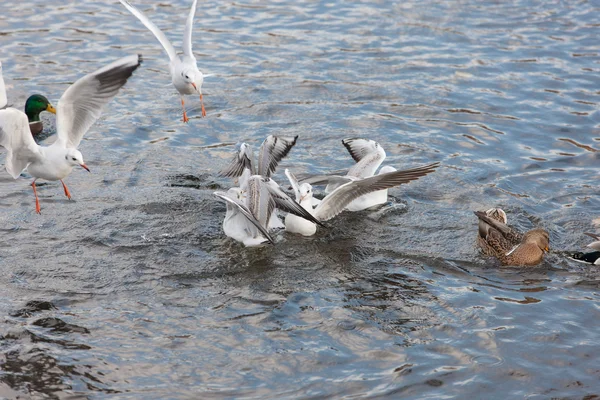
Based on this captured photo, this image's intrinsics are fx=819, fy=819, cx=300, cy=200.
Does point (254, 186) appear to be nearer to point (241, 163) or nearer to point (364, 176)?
point (241, 163)

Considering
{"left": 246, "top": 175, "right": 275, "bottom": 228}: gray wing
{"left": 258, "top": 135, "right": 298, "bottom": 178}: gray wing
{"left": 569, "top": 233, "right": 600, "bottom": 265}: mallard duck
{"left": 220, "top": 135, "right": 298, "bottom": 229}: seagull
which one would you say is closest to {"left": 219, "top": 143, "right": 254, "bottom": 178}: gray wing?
{"left": 220, "top": 135, "right": 298, "bottom": 229}: seagull

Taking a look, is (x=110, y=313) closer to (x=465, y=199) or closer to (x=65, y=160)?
(x=65, y=160)

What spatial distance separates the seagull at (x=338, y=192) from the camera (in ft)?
31.4

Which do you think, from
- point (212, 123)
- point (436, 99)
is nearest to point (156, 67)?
point (212, 123)

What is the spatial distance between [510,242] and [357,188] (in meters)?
1.88

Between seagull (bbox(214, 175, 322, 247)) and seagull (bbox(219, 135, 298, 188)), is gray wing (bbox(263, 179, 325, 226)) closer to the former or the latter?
seagull (bbox(214, 175, 322, 247))

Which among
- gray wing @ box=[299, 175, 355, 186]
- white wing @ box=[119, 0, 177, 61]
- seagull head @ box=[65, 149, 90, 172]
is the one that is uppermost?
white wing @ box=[119, 0, 177, 61]

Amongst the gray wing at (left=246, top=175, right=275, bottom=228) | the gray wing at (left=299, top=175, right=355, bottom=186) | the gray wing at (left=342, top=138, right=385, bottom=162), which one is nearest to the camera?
the gray wing at (left=246, top=175, right=275, bottom=228)

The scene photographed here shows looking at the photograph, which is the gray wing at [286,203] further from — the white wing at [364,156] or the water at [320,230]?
the white wing at [364,156]

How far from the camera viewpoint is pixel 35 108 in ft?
41.3

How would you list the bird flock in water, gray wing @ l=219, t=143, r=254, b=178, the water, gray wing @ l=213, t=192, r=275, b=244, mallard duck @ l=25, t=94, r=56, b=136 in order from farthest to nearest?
mallard duck @ l=25, t=94, r=56, b=136 < gray wing @ l=219, t=143, r=254, b=178 < gray wing @ l=213, t=192, r=275, b=244 < the bird flock in water < the water

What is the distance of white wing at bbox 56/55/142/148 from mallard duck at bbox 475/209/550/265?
4257 mm

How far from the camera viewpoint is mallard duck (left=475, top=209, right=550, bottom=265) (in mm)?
8758

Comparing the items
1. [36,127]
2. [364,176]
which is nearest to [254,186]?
[364,176]
